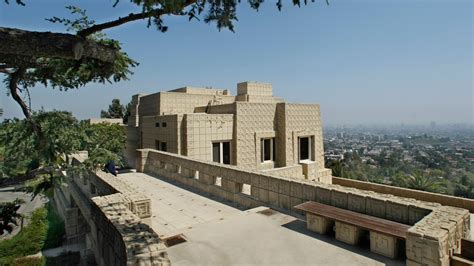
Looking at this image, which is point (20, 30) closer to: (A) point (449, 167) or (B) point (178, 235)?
(B) point (178, 235)

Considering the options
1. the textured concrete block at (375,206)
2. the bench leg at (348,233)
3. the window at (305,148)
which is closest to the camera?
the bench leg at (348,233)

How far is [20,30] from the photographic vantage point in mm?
4168

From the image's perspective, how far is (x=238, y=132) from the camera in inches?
749

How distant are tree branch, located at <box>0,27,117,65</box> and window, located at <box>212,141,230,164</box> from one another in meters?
14.1

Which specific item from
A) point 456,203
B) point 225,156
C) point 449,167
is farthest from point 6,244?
point 449,167

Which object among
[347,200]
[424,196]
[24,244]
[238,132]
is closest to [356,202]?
[347,200]

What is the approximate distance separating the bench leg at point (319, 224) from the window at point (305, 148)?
16.4 metres

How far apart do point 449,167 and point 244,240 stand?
8286 cm

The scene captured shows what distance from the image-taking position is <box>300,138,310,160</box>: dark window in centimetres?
2256

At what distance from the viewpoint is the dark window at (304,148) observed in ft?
74.0

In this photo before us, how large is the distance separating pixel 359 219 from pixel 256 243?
209 cm

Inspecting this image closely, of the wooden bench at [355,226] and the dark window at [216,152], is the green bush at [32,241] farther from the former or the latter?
the wooden bench at [355,226]

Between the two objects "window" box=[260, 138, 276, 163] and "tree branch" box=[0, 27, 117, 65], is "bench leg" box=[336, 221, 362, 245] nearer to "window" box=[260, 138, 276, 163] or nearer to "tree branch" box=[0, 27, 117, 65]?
"tree branch" box=[0, 27, 117, 65]

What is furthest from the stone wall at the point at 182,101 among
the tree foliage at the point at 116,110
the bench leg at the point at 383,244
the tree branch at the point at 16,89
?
the tree foliage at the point at 116,110
